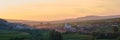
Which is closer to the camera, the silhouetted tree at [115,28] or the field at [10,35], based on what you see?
the field at [10,35]

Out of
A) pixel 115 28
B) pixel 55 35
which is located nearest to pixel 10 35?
pixel 55 35

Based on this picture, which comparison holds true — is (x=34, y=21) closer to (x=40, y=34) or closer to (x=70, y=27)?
(x=40, y=34)

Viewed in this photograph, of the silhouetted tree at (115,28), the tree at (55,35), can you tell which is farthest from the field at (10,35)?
the silhouetted tree at (115,28)

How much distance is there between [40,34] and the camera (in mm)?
5559

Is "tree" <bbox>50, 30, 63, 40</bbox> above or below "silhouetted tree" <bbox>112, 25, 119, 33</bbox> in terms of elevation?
below

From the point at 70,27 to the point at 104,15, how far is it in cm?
83

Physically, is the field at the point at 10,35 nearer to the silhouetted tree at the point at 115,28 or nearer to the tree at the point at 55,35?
the tree at the point at 55,35

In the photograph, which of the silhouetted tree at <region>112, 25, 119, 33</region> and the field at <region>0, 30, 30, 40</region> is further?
the silhouetted tree at <region>112, 25, 119, 33</region>

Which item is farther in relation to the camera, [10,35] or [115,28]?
[115,28]

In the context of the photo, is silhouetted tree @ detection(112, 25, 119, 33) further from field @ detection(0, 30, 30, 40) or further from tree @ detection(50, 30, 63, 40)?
field @ detection(0, 30, 30, 40)

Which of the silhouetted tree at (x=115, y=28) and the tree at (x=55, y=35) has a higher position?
the silhouetted tree at (x=115, y=28)

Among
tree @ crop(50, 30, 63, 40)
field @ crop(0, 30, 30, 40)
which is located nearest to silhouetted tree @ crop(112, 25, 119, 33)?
tree @ crop(50, 30, 63, 40)

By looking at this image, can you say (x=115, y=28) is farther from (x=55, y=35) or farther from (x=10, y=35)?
(x=10, y=35)

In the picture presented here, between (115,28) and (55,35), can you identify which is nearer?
(55,35)
